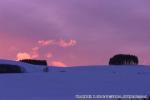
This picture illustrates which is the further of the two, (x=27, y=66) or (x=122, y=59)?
(x=122, y=59)

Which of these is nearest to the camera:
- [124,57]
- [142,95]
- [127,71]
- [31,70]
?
[142,95]

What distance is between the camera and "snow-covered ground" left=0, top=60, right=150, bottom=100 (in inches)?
228

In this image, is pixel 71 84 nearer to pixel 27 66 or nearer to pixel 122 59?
pixel 27 66

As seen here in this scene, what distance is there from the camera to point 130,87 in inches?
230

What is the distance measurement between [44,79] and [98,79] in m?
0.54

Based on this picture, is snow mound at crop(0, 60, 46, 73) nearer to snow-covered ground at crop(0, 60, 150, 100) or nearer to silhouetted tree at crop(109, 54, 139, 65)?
snow-covered ground at crop(0, 60, 150, 100)

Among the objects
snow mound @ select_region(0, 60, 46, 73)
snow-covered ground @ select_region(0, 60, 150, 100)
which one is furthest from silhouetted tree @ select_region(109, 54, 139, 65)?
snow-covered ground @ select_region(0, 60, 150, 100)

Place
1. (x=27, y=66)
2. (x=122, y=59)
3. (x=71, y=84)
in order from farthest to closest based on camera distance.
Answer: (x=122, y=59), (x=27, y=66), (x=71, y=84)

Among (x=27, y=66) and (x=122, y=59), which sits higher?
(x=122, y=59)

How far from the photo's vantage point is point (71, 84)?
19.4 feet

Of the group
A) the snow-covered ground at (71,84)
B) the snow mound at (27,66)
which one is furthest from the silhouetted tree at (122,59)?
the snow-covered ground at (71,84)

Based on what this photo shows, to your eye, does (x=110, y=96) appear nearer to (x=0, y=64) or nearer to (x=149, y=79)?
(x=149, y=79)

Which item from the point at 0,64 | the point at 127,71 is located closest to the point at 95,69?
the point at 127,71

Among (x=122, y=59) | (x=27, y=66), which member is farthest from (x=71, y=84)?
(x=122, y=59)
